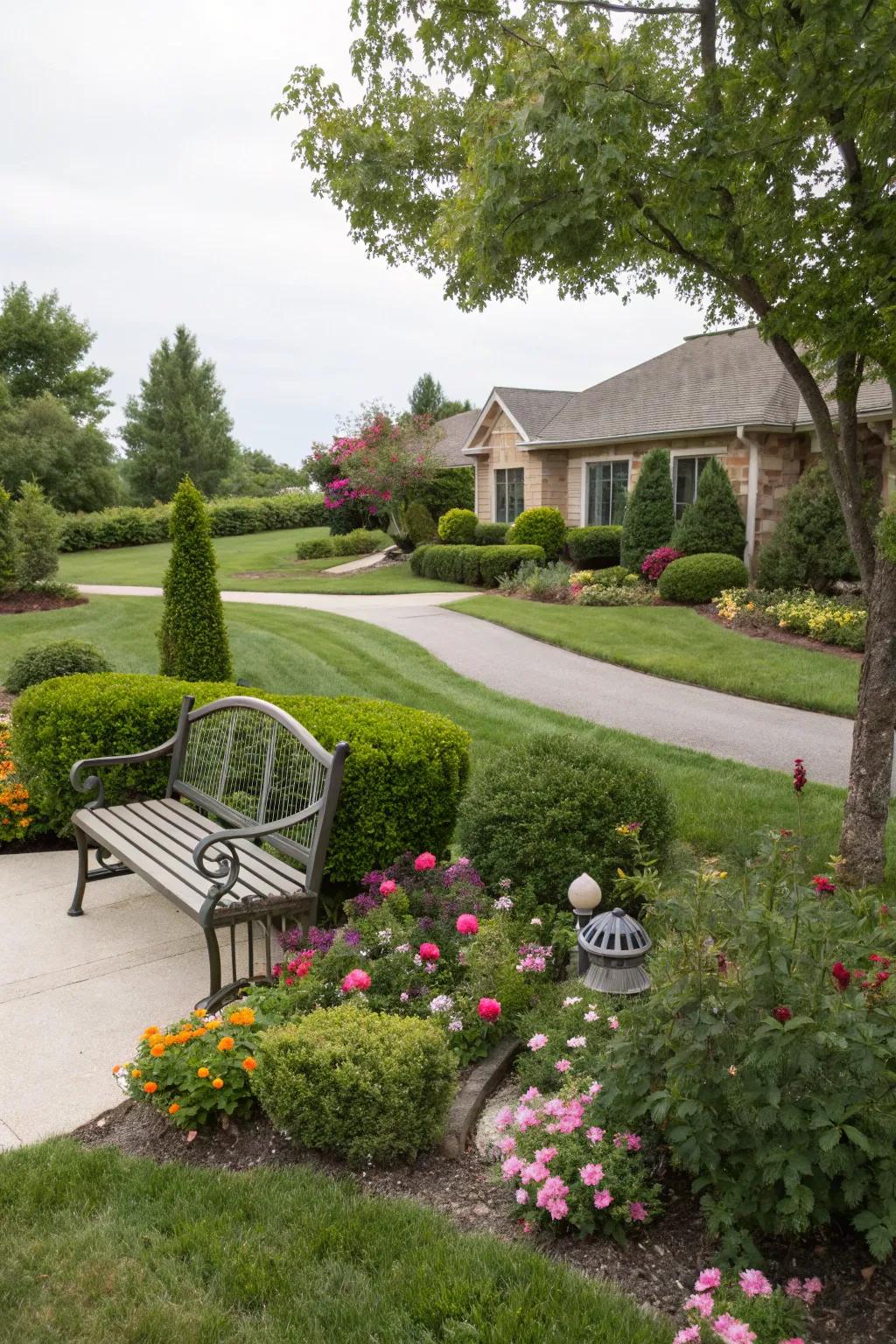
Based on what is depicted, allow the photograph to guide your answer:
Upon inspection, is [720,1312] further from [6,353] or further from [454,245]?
[6,353]

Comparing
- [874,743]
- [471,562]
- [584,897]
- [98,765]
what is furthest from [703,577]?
[584,897]

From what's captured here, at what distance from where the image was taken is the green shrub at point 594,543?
66.6ft

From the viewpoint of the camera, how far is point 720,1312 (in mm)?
2154

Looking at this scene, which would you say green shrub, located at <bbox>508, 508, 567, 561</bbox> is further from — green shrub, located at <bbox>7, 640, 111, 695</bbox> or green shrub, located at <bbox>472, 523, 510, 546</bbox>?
green shrub, located at <bbox>7, 640, 111, 695</bbox>

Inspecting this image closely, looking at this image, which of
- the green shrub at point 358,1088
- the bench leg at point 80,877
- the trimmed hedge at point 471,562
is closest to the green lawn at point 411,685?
the green shrub at point 358,1088

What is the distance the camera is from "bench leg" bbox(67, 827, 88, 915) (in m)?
4.96

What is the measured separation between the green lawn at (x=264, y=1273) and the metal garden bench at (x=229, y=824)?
3.86 ft

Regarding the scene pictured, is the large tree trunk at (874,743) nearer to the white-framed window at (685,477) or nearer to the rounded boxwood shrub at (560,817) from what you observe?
the rounded boxwood shrub at (560,817)

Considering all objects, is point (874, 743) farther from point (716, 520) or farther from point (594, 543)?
point (594, 543)

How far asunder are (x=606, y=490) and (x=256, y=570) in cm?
1055

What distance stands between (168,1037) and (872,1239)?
7.41 feet

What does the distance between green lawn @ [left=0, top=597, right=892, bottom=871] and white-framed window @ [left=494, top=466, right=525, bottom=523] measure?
30.5 ft

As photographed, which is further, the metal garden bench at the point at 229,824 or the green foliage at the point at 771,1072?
the metal garden bench at the point at 229,824

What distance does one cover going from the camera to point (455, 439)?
112 ft
